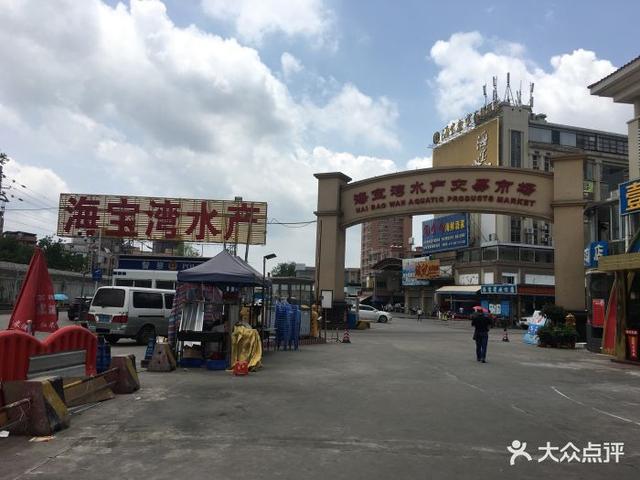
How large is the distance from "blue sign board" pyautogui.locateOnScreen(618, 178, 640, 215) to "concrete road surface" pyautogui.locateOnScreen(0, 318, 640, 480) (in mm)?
7431

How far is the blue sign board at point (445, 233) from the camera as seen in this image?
207 ft

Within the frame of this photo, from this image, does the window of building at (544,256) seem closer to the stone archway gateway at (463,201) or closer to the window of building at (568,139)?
the window of building at (568,139)

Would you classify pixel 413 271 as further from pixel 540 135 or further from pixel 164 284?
pixel 164 284

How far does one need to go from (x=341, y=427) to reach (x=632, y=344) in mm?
12084

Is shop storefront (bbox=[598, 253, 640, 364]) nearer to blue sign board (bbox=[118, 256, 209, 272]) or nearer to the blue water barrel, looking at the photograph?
the blue water barrel

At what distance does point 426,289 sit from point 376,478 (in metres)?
66.2

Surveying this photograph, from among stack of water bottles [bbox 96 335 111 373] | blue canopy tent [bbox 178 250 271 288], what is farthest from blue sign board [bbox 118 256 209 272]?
stack of water bottles [bbox 96 335 111 373]

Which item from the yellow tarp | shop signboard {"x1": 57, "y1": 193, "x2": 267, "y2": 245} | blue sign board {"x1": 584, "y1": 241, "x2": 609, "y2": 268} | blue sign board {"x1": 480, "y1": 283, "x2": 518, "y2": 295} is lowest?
the yellow tarp

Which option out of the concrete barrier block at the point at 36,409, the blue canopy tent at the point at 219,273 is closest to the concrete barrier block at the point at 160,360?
the blue canopy tent at the point at 219,273

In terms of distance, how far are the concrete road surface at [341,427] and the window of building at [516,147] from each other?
178ft

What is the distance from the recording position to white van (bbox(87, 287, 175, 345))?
1678cm

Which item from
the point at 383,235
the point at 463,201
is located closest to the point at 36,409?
the point at 463,201

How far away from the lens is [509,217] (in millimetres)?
60344

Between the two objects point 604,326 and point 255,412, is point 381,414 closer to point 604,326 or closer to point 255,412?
point 255,412
